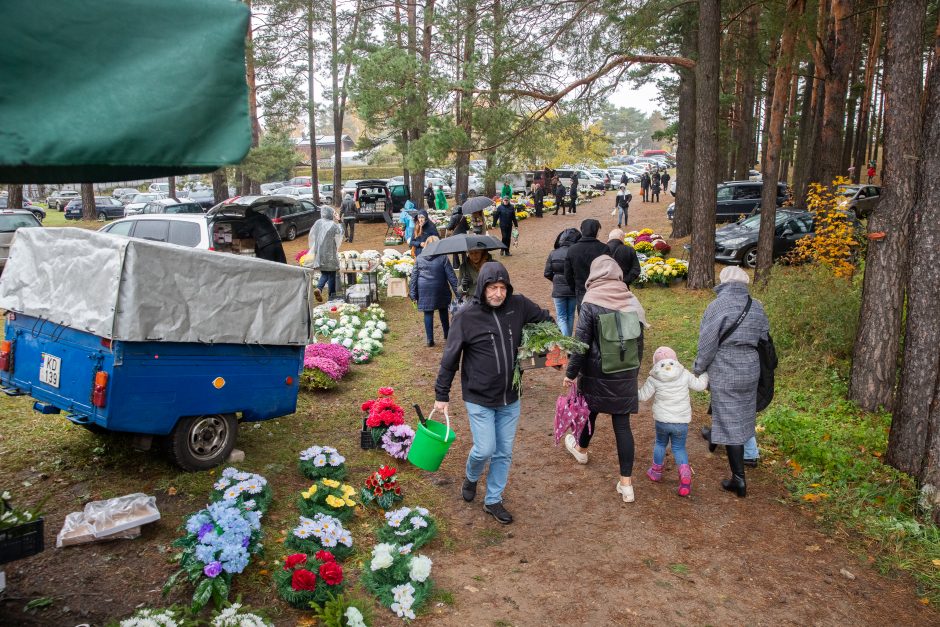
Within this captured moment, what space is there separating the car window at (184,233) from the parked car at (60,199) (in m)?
38.0

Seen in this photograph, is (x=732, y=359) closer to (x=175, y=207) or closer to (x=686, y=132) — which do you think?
(x=686, y=132)

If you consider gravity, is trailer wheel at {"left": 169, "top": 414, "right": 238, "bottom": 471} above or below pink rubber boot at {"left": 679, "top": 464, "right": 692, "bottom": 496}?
above

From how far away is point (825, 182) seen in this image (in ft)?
55.3

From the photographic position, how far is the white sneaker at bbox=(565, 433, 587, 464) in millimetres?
6469

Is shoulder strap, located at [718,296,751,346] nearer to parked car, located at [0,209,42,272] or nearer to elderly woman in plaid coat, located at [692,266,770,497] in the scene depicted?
elderly woman in plaid coat, located at [692,266,770,497]

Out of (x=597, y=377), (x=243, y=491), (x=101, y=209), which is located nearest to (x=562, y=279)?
(x=597, y=377)

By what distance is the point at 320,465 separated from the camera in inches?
224

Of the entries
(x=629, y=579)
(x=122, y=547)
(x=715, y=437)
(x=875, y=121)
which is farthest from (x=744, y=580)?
(x=875, y=121)

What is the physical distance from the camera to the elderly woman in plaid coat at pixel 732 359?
552cm

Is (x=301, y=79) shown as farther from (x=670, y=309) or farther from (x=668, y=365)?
(x=668, y=365)

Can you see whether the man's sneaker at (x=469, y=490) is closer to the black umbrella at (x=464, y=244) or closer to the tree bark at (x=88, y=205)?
the black umbrella at (x=464, y=244)

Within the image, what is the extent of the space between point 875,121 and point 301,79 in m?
37.1

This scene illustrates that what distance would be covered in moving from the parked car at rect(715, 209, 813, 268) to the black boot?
11.4 m

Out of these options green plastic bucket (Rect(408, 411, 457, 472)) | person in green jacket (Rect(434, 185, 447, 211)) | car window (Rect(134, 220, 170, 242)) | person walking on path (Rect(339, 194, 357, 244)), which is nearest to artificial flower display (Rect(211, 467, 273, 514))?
green plastic bucket (Rect(408, 411, 457, 472))
